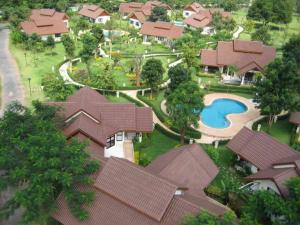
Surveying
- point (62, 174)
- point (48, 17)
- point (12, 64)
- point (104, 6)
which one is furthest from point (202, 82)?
point (104, 6)

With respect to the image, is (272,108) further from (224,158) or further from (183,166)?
(183,166)

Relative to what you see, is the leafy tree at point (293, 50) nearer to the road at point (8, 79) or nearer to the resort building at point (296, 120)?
the resort building at point (296, 120)

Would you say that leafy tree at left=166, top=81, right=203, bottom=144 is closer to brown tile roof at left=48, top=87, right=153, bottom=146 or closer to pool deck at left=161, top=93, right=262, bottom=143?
brown tile roof at left=48, top=87, right=153, bottom=146

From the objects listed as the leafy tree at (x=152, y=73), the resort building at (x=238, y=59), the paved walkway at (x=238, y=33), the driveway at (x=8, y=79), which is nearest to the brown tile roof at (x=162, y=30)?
the resort building at (x=238, y=59)

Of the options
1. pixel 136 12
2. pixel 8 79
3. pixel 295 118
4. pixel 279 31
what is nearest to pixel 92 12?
pixel 136 12

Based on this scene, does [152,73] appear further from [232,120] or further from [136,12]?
[136,12]

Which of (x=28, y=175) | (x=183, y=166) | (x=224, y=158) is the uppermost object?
(x=28, y=175)

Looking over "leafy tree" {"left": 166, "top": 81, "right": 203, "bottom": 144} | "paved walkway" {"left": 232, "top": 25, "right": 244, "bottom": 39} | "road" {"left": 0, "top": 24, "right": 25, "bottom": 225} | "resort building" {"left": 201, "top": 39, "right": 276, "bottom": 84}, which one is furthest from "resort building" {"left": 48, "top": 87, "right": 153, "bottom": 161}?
"paved walkway" {"left": 232, "top": 25, "right": 244, "bottom": 39}
